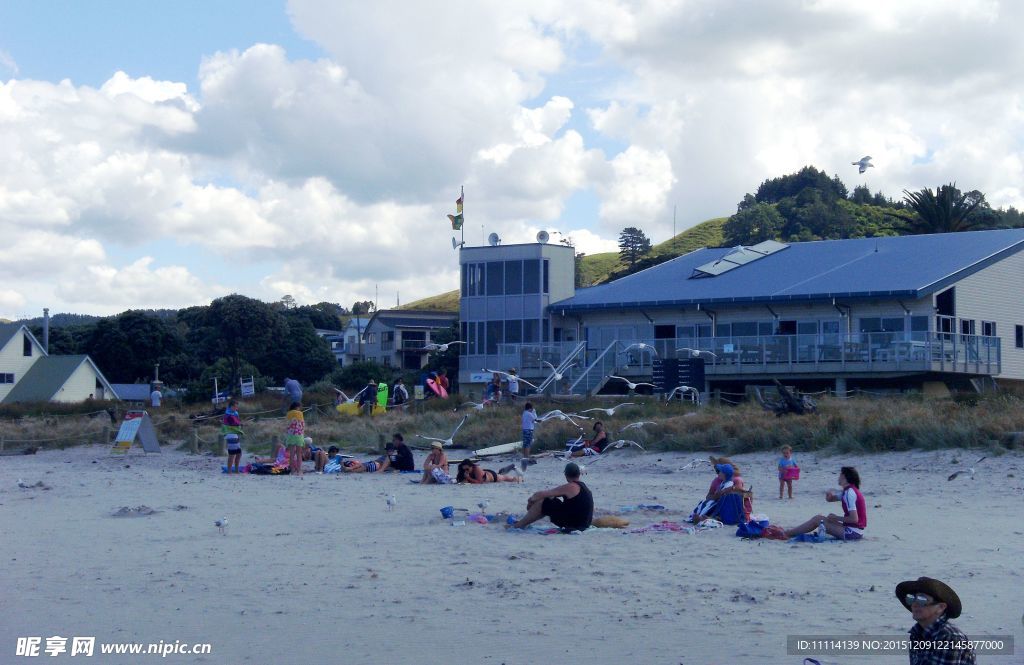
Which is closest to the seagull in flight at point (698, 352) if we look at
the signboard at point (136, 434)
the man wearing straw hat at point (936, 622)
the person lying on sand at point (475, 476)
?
the signboard at point (136, 434)

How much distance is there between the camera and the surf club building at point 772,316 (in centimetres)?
3712

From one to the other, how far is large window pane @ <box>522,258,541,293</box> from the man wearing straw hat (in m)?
39.7

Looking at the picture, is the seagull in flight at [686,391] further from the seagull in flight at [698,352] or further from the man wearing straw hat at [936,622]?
the man wearing straw hat at [936,622]

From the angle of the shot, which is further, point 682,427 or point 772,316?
point 772,316

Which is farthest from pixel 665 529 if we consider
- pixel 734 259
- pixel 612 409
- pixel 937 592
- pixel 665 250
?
pixel 665 250

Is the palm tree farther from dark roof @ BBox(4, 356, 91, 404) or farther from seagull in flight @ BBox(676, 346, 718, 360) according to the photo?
dark roof @ BBox(4, 356, 91, 404)

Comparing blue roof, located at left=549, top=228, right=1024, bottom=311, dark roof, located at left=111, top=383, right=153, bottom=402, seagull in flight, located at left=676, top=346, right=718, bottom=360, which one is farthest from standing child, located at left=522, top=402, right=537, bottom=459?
dark roof, located at left=111, top=383, right=153, bottom=402

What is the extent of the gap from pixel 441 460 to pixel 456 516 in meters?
5.64

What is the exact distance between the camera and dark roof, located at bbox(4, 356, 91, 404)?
198ft

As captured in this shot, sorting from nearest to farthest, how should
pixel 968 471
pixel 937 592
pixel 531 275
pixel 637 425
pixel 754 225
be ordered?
pixel 937 592 → pixel 968 471 → pixel 637 425 → pixel 531 275 → pixel 754 225

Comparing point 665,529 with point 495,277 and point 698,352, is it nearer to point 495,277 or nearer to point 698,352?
point 698,352

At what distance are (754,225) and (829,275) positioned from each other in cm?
5745

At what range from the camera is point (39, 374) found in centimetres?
6262

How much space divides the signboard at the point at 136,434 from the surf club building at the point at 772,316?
47.0ft
